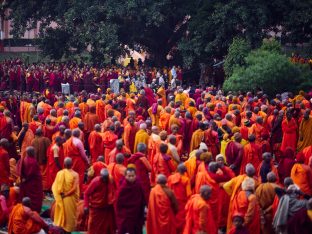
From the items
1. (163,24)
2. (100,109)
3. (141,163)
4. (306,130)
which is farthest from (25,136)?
(163,24)

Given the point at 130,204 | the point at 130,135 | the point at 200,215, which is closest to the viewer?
the point at 200,215

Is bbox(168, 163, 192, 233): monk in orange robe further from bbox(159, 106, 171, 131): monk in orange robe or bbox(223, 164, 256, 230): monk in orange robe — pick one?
bbox(159, 106, 171, 131): monk in orange robe

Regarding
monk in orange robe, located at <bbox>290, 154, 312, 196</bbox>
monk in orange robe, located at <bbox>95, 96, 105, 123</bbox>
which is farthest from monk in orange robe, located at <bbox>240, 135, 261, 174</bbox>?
monk in orange robe, located at <bbox>95, 96, 105, 123</bbox>

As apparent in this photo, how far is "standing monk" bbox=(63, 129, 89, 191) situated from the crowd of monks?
0.02 metres

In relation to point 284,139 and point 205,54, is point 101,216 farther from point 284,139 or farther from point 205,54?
point 205,54

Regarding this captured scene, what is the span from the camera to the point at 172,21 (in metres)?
44.1

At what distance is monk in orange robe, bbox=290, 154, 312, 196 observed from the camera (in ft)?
55.2

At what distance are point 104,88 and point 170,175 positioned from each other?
22.3 meters

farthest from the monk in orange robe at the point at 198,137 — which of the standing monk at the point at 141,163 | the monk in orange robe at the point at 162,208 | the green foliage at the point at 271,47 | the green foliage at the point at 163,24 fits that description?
the green foliage at the point at 163,24

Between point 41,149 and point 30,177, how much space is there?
282cm

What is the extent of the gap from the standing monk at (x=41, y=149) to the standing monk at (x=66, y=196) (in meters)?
3.43

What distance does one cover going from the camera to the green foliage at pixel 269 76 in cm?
3091

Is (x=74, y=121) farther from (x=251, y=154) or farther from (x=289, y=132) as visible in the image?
(x=251, y=154)

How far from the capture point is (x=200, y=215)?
555 inches
